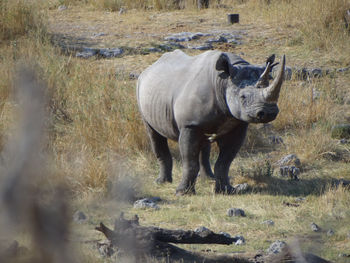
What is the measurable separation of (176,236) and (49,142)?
11.5 ft

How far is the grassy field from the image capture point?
5262mm

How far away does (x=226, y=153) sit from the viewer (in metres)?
6.53

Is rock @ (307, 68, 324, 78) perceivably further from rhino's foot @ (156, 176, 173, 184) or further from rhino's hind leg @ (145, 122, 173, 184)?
rhino's foot @ (156, 176, 173, 184)

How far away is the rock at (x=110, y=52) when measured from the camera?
11.6 meters

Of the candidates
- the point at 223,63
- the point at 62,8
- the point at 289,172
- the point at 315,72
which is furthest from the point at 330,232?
the point at 62,8

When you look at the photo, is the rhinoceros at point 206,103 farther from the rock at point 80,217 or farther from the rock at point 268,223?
the rock at point 80,217

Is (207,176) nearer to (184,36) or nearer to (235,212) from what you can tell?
(235,212)

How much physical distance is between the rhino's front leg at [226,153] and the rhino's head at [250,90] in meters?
0.56

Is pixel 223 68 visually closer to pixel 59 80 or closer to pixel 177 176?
pixel 177 176

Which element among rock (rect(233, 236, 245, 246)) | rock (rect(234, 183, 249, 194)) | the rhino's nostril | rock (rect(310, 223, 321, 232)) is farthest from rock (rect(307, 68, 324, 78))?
rock (rect(233, 236, 245, 246))

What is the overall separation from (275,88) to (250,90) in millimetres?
306

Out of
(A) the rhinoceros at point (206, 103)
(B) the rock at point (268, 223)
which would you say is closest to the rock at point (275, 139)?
(A) the rhinoceros at point (206, 103)

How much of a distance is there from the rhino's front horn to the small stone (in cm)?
188

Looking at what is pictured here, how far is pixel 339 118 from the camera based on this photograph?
9102 mm
